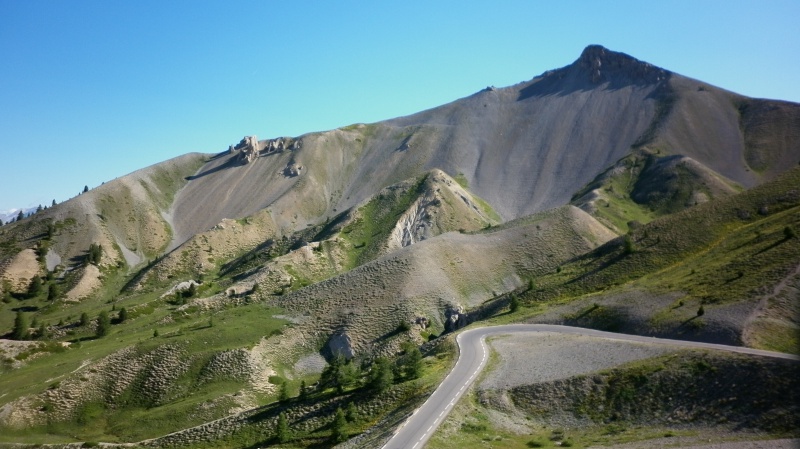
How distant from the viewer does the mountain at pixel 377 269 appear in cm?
5625

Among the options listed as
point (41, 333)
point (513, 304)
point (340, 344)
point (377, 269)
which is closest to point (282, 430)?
point (340, 344)

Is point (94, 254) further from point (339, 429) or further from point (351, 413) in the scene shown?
point (339, 429)

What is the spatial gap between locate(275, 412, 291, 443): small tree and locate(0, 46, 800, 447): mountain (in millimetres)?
1502

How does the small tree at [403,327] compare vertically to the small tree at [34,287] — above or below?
below

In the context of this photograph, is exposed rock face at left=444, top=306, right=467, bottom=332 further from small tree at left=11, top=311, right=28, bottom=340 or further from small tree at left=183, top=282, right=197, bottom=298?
small tree at left=11, top=311, right=28, bottom=340

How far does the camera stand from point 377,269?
96.2 metres

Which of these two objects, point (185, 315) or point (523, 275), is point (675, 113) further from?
point (185, 315)

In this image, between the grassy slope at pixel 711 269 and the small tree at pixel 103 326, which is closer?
the grassy slope at pixel 711 269

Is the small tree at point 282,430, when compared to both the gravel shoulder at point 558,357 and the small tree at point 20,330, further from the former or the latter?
the small tree at point 20,330

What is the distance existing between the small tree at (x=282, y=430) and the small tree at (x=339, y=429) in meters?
5.75

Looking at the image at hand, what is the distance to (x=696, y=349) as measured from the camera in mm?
39875

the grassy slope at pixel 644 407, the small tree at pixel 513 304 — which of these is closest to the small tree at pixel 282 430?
Answer: the grassy slope at pixel 644 407

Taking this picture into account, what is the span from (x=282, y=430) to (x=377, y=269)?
50.0 m

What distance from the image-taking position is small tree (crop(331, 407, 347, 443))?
4241 centimetres
